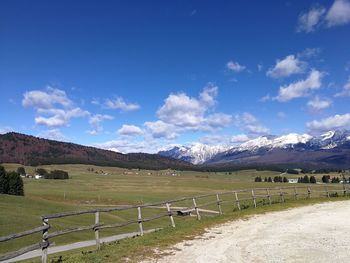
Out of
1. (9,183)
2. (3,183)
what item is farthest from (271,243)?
(3,183)

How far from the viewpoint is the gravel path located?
16.0m

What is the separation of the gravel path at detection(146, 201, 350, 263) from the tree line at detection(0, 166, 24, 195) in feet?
207

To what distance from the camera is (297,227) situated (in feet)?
80.7

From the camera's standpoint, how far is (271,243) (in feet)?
62.7

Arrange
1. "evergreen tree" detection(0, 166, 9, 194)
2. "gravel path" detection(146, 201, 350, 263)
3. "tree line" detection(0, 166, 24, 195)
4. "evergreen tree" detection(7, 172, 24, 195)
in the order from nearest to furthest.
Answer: "gravel path" detection(146, 201, 350, 263) → "tree line" detection(0, 166, 24, 195) → "evergreen tree" detection(0, 166, 9, 194) → "evergreen tree" detection(7, 172, 24, 195)

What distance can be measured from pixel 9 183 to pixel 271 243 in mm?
72184

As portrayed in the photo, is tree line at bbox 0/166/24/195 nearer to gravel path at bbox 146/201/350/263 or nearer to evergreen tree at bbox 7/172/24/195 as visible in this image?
evergreen tree at bbox 7/172/24/195

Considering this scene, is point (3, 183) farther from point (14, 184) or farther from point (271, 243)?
point (271, 243)

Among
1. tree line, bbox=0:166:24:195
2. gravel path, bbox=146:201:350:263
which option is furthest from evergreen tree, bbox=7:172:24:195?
gravel path, bbox=146:201:350:263

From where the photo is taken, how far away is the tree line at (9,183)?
81.1m

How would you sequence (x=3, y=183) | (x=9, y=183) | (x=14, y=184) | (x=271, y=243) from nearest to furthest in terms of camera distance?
(x=271, y=243)
(x=3, y=183)
(x=9, y=183)
(x=14, y=184)

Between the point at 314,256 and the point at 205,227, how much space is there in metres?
10.9

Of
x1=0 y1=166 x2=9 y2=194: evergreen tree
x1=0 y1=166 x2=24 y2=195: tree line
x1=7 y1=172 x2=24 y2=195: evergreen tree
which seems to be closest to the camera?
x1=0 y1=166 x2=24 y2=195: tree line

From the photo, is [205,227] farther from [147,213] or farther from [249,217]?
[147,213]
